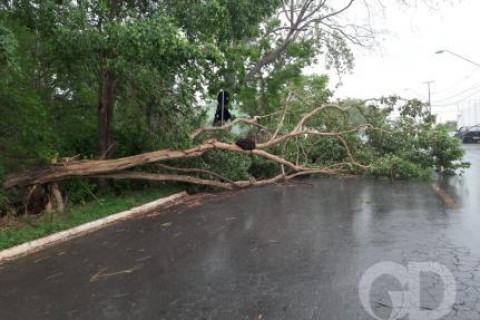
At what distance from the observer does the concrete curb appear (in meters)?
7.67

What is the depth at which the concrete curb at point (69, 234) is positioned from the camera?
7.67 metres

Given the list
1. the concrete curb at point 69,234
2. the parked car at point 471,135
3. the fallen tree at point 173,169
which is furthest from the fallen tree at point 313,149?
the parked car at point 471,135

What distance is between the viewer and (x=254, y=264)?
606cm

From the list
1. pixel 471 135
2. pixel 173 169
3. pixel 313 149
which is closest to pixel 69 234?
pixel 173 169

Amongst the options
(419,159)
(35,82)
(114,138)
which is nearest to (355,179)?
(419,159)

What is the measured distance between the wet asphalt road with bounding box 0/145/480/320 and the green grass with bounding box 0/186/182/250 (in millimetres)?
638

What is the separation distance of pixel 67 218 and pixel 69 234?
32.9 inches

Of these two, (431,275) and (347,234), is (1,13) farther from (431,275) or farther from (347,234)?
(431,275)

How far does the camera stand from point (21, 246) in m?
7.86

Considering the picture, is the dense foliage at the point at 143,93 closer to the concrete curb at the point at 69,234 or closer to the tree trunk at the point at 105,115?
the tree trunk at the point at 105,115
